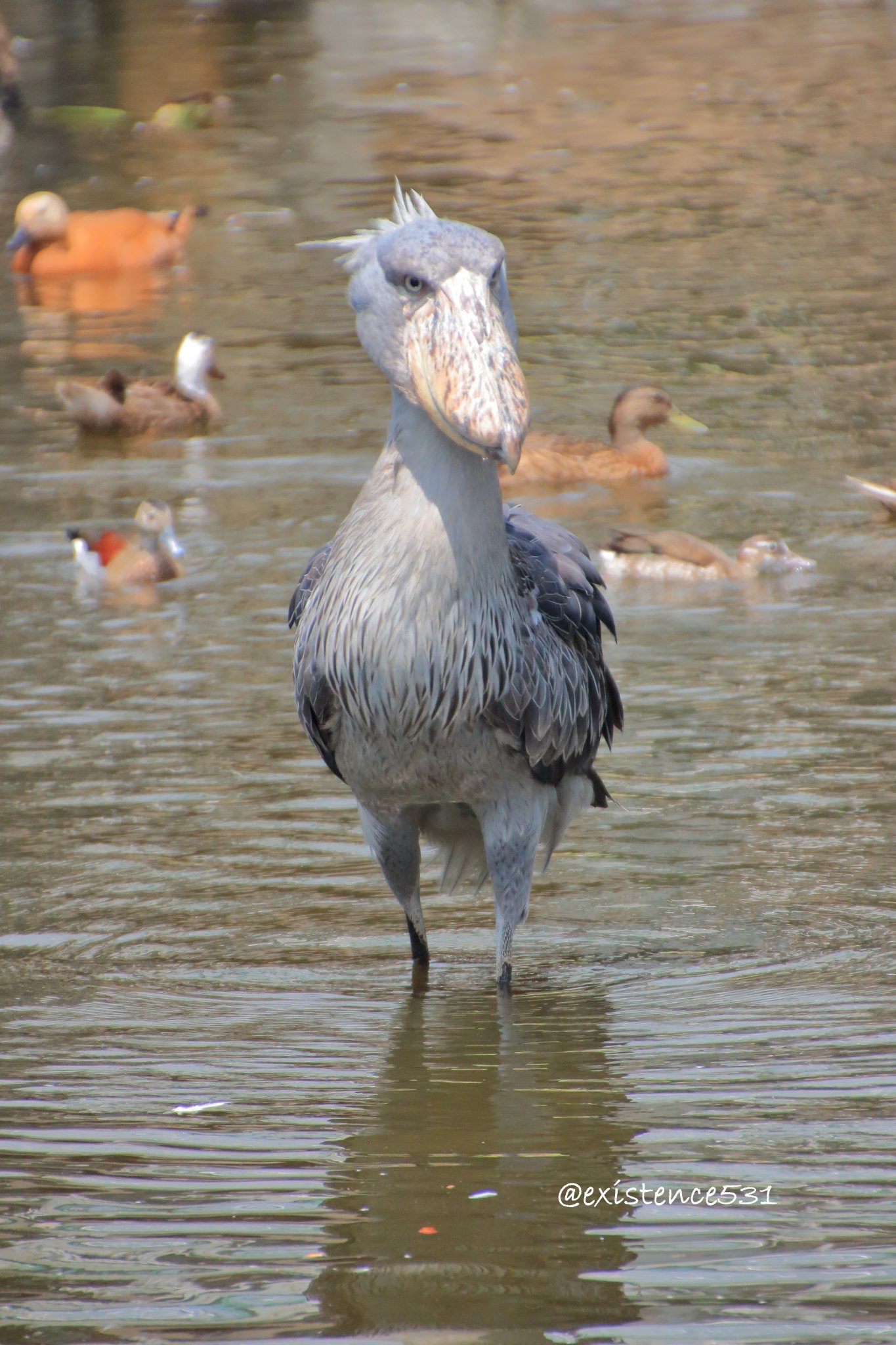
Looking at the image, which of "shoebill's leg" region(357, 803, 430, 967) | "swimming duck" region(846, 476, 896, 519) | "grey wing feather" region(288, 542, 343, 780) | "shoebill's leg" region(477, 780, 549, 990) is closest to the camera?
"grey wing feather" region(288, 542, 343, 780)

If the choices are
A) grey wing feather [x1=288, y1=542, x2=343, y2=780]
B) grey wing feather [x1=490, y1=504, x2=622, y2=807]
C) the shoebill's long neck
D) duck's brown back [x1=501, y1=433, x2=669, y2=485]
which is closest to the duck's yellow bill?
duck's brown back [x1=501, y1=433, x2=669, y2=485]

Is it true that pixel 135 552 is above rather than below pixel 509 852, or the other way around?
below

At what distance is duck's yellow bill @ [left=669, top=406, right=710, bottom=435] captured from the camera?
477 inches

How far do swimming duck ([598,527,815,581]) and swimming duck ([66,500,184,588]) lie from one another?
87.2 inches

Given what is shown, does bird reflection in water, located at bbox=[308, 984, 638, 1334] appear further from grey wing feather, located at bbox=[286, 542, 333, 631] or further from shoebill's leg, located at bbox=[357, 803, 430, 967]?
grey wing feather, located at bbox=[286, 542, 333, 631]

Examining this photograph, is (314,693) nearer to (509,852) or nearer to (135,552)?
(509,852)

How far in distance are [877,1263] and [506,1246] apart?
71cm

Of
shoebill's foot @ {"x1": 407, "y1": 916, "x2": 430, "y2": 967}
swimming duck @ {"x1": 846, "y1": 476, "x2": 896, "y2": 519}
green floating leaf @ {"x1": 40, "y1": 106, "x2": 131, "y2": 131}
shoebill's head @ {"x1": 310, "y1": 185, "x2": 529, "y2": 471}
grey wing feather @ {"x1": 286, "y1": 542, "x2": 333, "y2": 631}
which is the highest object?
shoebill's head @ {"x1": 310, "y1": 185, "x2": 529, "y2": 471}

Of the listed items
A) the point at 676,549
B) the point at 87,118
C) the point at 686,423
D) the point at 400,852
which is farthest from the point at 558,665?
the point at 87,118

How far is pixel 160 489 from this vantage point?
12.0 m

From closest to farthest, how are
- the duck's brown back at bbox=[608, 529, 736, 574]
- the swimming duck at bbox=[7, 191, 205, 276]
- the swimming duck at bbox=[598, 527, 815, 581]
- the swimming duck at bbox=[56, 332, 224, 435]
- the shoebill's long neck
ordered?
the shoebill's long neck, the swimming duck at bbox=[598, 527, 815, 581], the duck's brown back at bbox=[608, 529, 736, 574], the swimming duck at bbox=[56, 332, 224, 435], the swimming duck at bbox=[7, 191, 205, 276]

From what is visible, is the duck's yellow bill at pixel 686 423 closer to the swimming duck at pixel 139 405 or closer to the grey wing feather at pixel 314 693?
the swimming duck at pixel 139 405

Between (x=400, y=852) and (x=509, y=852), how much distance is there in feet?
1.16

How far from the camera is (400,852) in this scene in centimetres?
562
